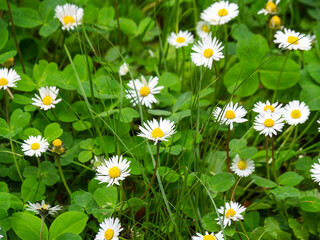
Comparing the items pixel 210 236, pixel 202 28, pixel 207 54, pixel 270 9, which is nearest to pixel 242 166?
pixel 210 236

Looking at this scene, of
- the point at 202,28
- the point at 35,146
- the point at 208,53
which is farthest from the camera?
the point at 202,28

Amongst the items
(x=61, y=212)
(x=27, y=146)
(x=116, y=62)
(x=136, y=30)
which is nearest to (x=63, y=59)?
(x=116, y=62)

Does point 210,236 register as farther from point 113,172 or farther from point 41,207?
point 41,207

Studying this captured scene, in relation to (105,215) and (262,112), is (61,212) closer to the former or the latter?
(105,215)

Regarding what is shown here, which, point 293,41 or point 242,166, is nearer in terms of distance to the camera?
point 242,166

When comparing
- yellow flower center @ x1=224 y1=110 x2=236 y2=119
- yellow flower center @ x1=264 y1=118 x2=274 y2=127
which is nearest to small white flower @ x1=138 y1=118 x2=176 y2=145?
yellow flower center @ x1=224 y1=110 x2=236 y2=119

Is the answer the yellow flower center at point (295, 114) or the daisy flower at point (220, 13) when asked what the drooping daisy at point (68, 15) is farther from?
the yellow flower center at point (295, 114)

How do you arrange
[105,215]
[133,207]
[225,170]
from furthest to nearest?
[225,170], [133,207], [105,215]
